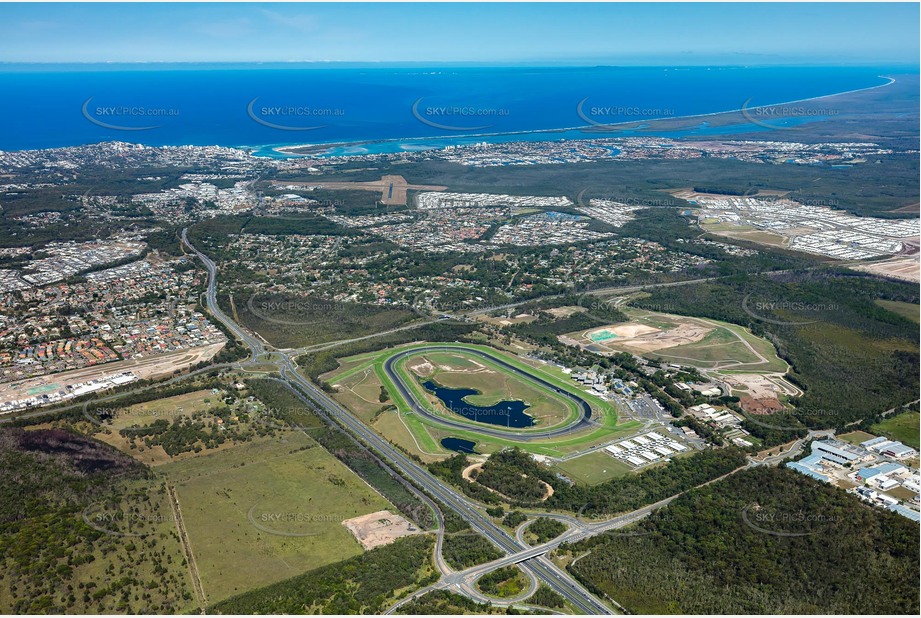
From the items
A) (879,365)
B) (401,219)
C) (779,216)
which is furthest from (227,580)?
(779,216)

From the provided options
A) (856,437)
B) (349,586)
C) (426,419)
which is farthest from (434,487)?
(856,437)

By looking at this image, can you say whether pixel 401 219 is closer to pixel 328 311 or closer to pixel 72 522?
pixel 328 311

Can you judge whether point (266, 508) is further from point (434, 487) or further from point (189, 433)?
point (189, 433)

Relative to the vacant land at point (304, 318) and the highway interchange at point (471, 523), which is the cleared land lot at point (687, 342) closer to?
the highway interchange at point (471, 523)

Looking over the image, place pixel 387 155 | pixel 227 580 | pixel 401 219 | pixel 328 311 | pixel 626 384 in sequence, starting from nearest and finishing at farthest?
pixel 227 580 < pixel 626 384 < pixel 328 311 < pixel 401 219 < pixel 387 155

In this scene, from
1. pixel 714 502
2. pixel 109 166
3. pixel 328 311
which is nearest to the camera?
pixel 714 502

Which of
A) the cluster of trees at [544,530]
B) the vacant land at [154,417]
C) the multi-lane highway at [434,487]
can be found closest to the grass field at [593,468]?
the cluster of trees at [544,530]

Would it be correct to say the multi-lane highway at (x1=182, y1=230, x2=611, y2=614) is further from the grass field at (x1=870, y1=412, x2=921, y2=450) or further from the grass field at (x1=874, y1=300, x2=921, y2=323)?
the grass field at (x1=874, y1=300, x2=921, y2=323)
